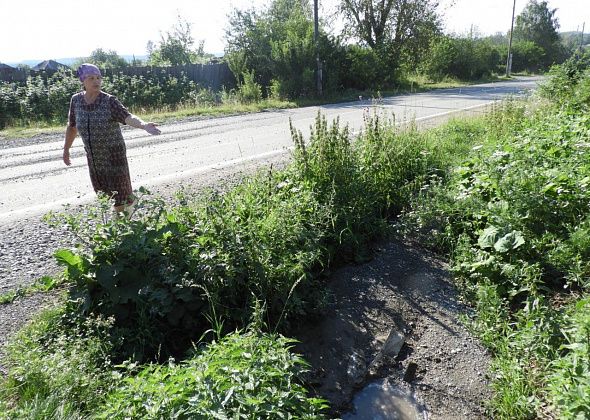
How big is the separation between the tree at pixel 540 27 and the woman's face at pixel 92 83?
205 feet

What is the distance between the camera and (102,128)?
166 inches

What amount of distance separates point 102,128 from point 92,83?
1.33 ft

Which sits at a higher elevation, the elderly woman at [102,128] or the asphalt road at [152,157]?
the elderly woman at [102,128]

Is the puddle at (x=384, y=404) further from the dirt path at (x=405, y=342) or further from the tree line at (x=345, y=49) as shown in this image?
the tree line at (x=345, y=49)

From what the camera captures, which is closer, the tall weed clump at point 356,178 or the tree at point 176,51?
the tall weed clump at point 356,178

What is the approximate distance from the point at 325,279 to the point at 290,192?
0.97m

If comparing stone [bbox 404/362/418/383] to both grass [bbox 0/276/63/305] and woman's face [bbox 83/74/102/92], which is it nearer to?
grass [bbox 0/276/63/305]

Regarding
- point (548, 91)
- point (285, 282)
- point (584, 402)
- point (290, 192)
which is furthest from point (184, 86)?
point (584, 402)

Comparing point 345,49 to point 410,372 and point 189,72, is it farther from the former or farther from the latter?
point 410,372

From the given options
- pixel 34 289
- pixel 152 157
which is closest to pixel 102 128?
pixel 34 289

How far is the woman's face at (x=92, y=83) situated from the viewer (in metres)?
4.03

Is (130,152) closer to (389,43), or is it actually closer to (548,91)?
(548,91)

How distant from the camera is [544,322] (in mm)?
3043

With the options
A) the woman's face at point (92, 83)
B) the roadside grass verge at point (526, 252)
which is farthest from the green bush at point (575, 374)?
the woman's face at point (92, 83)
